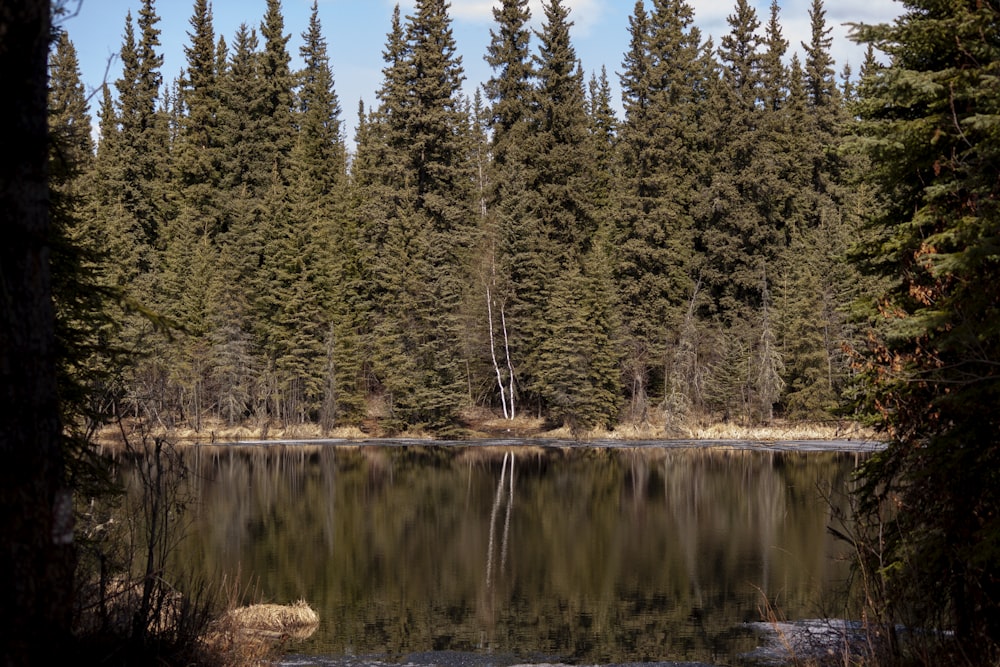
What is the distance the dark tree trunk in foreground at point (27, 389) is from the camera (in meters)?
5.58

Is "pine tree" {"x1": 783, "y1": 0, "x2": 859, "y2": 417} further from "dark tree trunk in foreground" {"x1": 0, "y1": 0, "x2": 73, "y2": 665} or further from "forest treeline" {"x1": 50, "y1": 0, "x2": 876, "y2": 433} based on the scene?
"dark tree trunk in foreground" {"x1": 0, "y1": 0, "x2": 73, "y2": 665}

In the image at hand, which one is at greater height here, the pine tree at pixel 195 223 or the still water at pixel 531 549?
the pine tree at pixel 195 223

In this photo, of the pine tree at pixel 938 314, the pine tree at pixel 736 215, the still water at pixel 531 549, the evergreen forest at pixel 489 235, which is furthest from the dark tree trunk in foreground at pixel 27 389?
the pine tree at pixel 736 215

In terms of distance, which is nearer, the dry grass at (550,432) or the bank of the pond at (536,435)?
the bank of the pond at (536,435)

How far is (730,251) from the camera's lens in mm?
58656

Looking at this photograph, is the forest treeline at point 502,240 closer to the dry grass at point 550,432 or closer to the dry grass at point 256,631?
the dry grass at point 550,432

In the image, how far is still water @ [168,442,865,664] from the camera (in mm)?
17422

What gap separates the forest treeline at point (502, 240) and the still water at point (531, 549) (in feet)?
32.7

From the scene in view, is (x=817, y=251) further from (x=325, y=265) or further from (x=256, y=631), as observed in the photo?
(x=256, y=631)

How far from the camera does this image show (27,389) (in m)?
5.73

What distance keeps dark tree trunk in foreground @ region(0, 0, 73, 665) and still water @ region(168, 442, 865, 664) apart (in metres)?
6.38

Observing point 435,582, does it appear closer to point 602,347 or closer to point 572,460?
point 572,460

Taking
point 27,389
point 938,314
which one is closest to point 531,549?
point 938,314

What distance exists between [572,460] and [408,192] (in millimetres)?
20453
